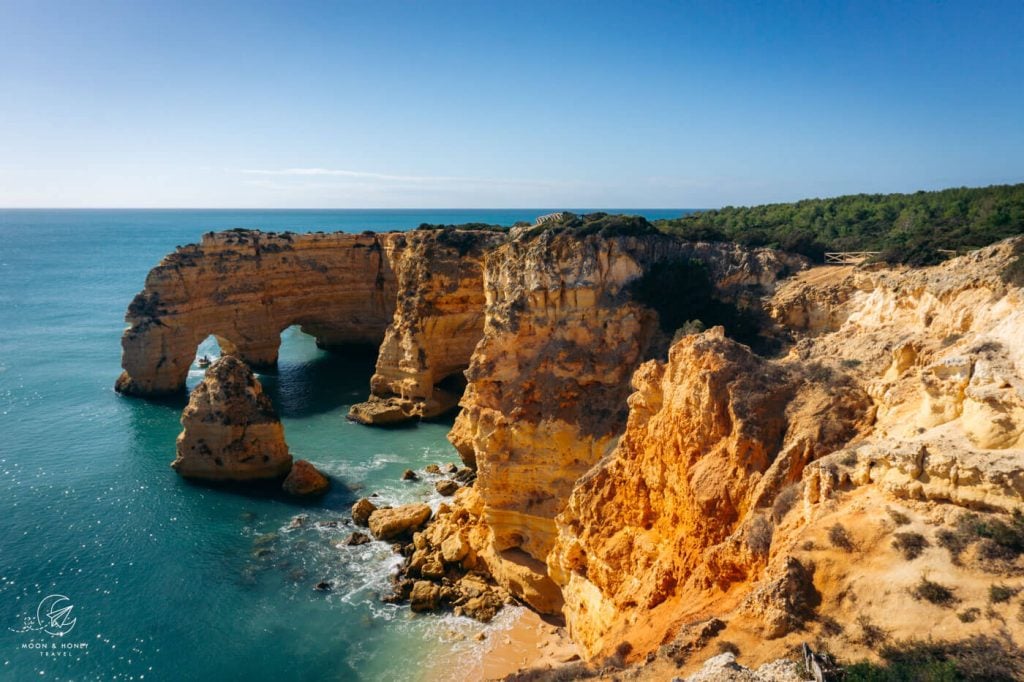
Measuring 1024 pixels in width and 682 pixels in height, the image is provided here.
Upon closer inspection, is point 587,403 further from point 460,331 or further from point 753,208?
point 753,208

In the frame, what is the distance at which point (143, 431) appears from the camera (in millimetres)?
35688

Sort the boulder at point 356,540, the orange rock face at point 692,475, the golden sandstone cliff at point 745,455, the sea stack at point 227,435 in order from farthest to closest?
the sea stack at point 227,435, the boulder at point 356,540, the orange rock face at point 692,475, the golden sandstone cliff at point 745,455

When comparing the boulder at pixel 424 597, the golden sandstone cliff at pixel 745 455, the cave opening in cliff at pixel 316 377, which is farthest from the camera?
the cave opening in cliff at pixel 316 377

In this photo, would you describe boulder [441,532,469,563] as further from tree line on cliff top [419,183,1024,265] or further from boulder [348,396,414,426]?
boulder [348,396,414,426]

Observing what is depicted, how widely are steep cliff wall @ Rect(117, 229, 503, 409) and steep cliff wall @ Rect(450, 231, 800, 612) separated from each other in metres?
15.4


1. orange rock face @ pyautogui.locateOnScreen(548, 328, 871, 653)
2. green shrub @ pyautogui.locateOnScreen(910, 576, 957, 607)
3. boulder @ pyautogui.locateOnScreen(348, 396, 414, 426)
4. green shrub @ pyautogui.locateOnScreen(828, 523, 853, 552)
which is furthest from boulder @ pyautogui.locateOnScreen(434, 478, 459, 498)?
green shrub @ pyautogui.locateOnScreen(910, 576, 957, 607)

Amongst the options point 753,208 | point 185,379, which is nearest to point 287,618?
point 185,379

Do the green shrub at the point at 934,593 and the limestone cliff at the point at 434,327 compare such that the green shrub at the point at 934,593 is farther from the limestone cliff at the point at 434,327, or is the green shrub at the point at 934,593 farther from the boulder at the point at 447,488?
the limestone cliff at the point at 434,327

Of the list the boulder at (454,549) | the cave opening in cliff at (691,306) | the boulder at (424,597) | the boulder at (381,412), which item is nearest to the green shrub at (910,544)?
the cave opening in cliff at (691,306)

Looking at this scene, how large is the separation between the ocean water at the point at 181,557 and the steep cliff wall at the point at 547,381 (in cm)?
321

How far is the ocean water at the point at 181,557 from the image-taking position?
18.2 metres

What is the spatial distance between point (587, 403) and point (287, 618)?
12143mm

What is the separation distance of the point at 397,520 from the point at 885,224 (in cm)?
3013

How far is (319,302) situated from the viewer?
167 ft
